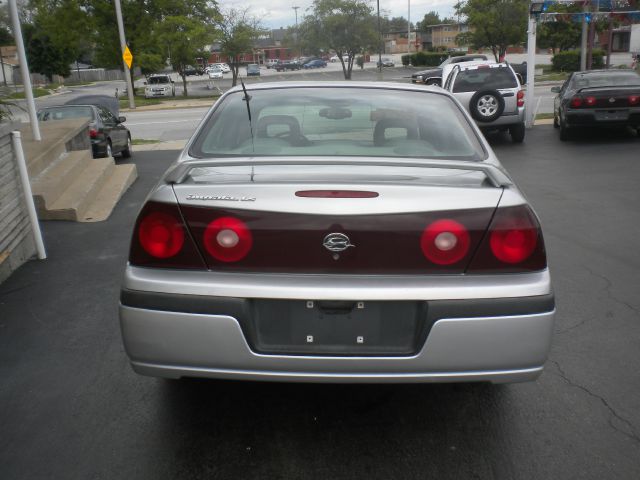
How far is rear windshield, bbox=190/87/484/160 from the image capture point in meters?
3.80

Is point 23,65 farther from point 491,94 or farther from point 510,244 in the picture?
point 510,244

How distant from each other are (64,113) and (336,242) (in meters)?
14.3

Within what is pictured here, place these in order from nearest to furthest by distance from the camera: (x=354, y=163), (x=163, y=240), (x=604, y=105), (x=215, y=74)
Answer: (x=163, y=240)
(x=354, y=163)
(x=604, y=105)
(x=215, y=74)

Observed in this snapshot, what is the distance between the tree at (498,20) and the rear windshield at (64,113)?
33818 mm

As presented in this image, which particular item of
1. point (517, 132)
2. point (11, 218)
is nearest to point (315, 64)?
point (517, 132)

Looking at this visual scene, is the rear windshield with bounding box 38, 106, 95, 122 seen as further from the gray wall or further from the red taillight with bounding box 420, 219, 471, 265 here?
the red taillight with bounding box 420, 219, 471, 265

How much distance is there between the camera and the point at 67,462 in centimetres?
307

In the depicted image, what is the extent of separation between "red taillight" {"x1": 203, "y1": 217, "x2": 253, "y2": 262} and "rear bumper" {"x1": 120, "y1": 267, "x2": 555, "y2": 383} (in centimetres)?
16

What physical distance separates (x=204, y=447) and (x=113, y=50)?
43.5 meters

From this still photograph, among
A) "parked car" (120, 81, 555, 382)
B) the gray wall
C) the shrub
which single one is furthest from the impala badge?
the shrub

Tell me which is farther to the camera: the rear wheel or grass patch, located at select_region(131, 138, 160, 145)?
grass patch, located at select_region(131, 138, 160, 145)

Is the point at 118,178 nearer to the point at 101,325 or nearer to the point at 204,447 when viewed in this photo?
the point at 101,325

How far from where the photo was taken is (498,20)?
44.1 m

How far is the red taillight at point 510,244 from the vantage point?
286 cm
